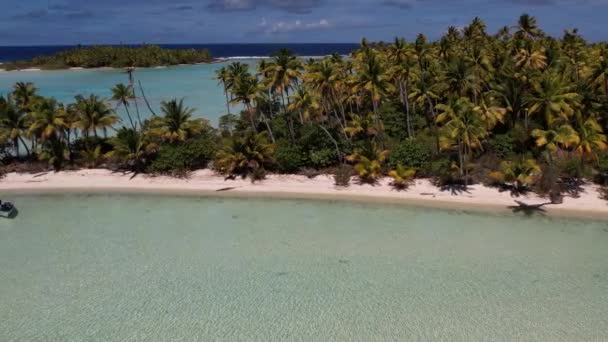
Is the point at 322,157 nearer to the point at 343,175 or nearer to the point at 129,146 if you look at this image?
the point at 343,175

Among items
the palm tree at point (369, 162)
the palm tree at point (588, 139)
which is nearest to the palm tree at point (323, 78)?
the palm tree at point (369, 162)

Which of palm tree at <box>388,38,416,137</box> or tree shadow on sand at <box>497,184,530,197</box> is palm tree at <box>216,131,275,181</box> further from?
tree shadow on sand at <box>497,184,530,197</box>

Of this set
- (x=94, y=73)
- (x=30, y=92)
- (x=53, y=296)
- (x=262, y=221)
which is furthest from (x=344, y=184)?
(x=94, y=73)

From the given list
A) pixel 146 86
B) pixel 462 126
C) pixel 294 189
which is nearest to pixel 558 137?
pixel 462 126

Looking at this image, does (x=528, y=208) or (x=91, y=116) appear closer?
(x=528, y=208)

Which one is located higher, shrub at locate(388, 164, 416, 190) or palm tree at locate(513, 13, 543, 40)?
palm tree at locate(513, 13, 543, 40)

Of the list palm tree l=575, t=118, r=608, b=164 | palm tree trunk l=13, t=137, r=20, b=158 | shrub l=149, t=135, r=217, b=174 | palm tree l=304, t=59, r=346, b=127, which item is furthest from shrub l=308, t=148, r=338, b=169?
palm tree trunk l=13, t=137, r=20, b=158
